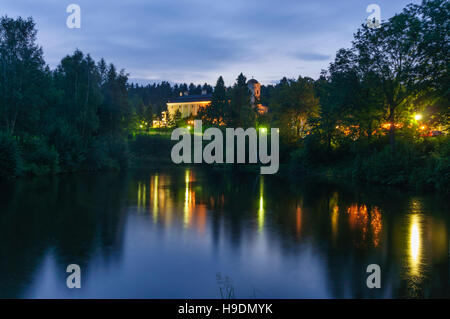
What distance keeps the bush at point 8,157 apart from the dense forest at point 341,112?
8 cm

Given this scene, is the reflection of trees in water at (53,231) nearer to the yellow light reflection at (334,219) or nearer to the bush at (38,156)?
the yellow light reflection at (334,219)

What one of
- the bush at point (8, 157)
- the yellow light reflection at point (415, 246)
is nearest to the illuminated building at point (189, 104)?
the bush at point (8, 157)

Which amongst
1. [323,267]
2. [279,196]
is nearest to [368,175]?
[279,196]

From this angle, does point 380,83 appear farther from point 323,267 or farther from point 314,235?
point 323,267

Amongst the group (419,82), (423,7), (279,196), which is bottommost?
(279,196)

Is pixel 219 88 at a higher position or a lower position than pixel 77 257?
higher

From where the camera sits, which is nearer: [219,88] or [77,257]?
[77,257]

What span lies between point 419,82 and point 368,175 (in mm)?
9159

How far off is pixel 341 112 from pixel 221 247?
101ft

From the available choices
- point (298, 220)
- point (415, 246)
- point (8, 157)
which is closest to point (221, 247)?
point (298, 220)

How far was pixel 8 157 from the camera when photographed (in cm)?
3309

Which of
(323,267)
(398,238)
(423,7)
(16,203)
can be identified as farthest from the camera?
(423,7)
